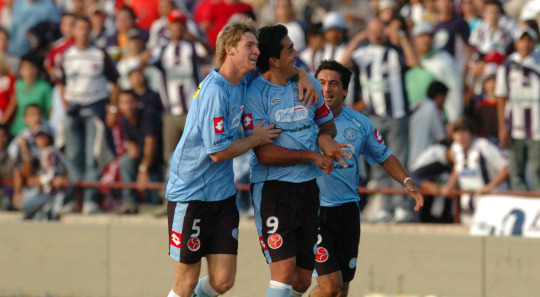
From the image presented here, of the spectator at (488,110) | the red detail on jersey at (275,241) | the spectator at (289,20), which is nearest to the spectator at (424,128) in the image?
the spectator at (488,110)

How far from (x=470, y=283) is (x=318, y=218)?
12.4 ft

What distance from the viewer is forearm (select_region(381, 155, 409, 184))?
26.7 ft

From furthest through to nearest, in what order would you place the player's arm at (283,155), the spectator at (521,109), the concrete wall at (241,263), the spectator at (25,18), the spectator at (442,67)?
the spectator at (25,18) < the spectator at (442,67) < the spectator at (521,109) < the concrete wall at (241,263) < the player's arm at (283,155)

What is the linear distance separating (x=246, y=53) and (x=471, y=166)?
509cm

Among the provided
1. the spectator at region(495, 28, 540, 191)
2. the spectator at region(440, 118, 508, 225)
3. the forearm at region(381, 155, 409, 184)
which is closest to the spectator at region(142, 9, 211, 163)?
the spectator at region(440, 118, 508, 225)

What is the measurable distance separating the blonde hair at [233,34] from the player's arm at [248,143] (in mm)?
611

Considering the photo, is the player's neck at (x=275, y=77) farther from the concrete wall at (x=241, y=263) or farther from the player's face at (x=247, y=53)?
the concrete wall at (x=241, y=263)

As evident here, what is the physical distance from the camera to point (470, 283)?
10.9 metres

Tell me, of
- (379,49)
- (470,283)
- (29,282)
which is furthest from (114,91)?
(470,283)

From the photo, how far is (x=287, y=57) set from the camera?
7.41m

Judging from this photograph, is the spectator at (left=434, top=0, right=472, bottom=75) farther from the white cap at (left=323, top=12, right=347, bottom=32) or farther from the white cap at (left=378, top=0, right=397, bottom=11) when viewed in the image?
the white cap at (left=323, top=12, right=347, bottom=32)

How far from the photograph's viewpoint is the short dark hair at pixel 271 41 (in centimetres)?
737

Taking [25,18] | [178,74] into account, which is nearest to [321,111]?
[178,74]

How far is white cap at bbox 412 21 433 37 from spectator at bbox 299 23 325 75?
4.00 feet
